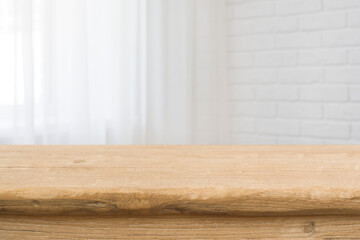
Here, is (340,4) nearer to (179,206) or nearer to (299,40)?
(299,40)

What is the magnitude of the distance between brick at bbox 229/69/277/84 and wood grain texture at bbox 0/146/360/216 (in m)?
2.22

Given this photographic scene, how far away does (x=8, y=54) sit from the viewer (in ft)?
5.67

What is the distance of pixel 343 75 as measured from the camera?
241 centimetres

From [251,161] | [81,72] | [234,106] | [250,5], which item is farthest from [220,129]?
[251,161]

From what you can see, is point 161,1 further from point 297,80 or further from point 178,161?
point 178,161

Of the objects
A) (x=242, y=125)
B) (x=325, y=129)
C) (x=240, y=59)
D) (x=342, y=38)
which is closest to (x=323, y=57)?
(x=342, y=38)

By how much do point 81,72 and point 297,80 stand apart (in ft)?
3.67

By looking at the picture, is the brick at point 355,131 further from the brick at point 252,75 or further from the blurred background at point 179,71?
the brick at point 252,75

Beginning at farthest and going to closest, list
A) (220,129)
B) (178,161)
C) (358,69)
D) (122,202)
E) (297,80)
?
(220,129) → (297,80) → (358,69) → (178,161) → (122,202)

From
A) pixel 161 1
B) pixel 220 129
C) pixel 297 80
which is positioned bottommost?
pixel 220 129

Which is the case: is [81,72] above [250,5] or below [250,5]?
below

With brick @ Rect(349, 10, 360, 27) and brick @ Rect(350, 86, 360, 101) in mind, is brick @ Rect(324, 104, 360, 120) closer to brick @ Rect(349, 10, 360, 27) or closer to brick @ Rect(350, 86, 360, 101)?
brick @ Rect(350, 86, 360, 101)

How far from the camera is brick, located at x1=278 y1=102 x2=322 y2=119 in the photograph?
248cm

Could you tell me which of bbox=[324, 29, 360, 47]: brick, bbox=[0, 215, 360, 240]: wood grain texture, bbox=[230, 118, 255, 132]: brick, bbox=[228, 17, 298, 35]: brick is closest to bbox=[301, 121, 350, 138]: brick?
bbox=[230, 118, 255, 132]: brick
